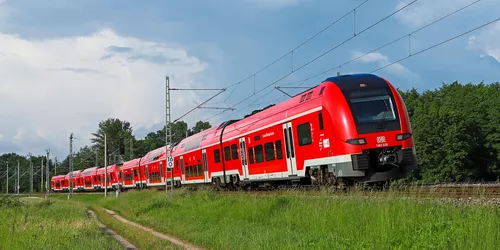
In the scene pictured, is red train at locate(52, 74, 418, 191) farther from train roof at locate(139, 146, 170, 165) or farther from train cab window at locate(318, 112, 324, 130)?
train roof at locate(139, 146, 170, 165)

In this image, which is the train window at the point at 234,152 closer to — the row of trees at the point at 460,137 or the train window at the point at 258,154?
the train window at the point at 258,154

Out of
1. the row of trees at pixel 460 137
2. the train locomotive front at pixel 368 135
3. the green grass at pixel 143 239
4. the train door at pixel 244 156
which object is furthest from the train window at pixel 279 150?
the row of trees at pixel 460 137

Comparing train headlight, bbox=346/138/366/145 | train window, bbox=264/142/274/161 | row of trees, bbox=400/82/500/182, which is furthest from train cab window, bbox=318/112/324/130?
row of trees, bbox=400/82/500/182

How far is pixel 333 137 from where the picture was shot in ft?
56.3

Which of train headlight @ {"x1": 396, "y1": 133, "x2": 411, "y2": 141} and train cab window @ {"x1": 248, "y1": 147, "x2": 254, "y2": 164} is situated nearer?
train headlight @ {"x1": 396, "y1": 133, "x2": 411, "y2": 141}

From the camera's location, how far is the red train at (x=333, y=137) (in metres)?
16.6

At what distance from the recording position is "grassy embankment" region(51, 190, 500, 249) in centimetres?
831

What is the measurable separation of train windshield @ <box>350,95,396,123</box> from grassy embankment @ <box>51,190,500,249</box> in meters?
3.03

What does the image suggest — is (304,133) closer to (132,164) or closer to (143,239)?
(143,239)

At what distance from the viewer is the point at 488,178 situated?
198 feet

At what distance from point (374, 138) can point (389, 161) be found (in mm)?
853

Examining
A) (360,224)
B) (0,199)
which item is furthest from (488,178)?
(360,224)

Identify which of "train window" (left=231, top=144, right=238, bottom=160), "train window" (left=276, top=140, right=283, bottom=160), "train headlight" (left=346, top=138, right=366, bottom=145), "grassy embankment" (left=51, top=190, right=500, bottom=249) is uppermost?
"train window" (left=231, top=144, right=238, bottom=160)

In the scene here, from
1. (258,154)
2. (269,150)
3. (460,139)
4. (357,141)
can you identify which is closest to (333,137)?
(357,141)
